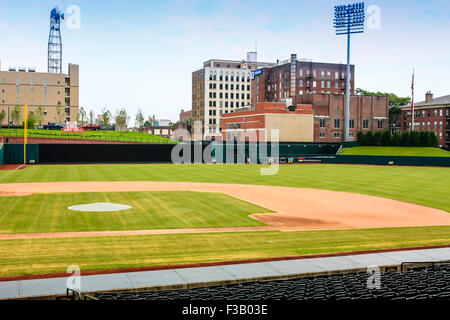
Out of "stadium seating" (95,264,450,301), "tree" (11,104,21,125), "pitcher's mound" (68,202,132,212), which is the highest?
"tree" (11,104,21,125)

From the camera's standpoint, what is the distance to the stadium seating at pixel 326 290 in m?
7.27

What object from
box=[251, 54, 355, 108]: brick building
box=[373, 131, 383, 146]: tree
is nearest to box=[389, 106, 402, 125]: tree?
box=[251, 54, 355, 108]: brick building

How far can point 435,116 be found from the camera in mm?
111875

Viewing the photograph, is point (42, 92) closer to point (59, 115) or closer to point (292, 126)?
point (59, 115)

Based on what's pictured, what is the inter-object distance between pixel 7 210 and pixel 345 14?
74.9 meters

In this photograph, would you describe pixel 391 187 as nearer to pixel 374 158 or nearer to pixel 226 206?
pixel 226 206

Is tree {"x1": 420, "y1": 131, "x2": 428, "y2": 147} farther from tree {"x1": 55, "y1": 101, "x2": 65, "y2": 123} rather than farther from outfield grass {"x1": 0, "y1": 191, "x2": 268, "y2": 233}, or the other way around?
tree {"x1": 55, "y1": 101, "x2": 65, "y2": 123}

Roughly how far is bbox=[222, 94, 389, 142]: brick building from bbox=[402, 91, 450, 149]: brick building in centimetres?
1946

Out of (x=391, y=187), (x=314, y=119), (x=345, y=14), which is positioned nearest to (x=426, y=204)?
(x=391, y=187)

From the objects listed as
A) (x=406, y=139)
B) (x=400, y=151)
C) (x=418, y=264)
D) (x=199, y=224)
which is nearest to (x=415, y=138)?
(x=406, y=139)

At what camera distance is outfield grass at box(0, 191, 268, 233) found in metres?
17.0

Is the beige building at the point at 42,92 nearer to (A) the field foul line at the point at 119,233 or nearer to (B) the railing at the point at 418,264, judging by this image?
(A) the field foul line at the point at 119,233

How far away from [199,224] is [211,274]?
7696 mm

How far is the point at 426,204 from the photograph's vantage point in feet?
81.8
